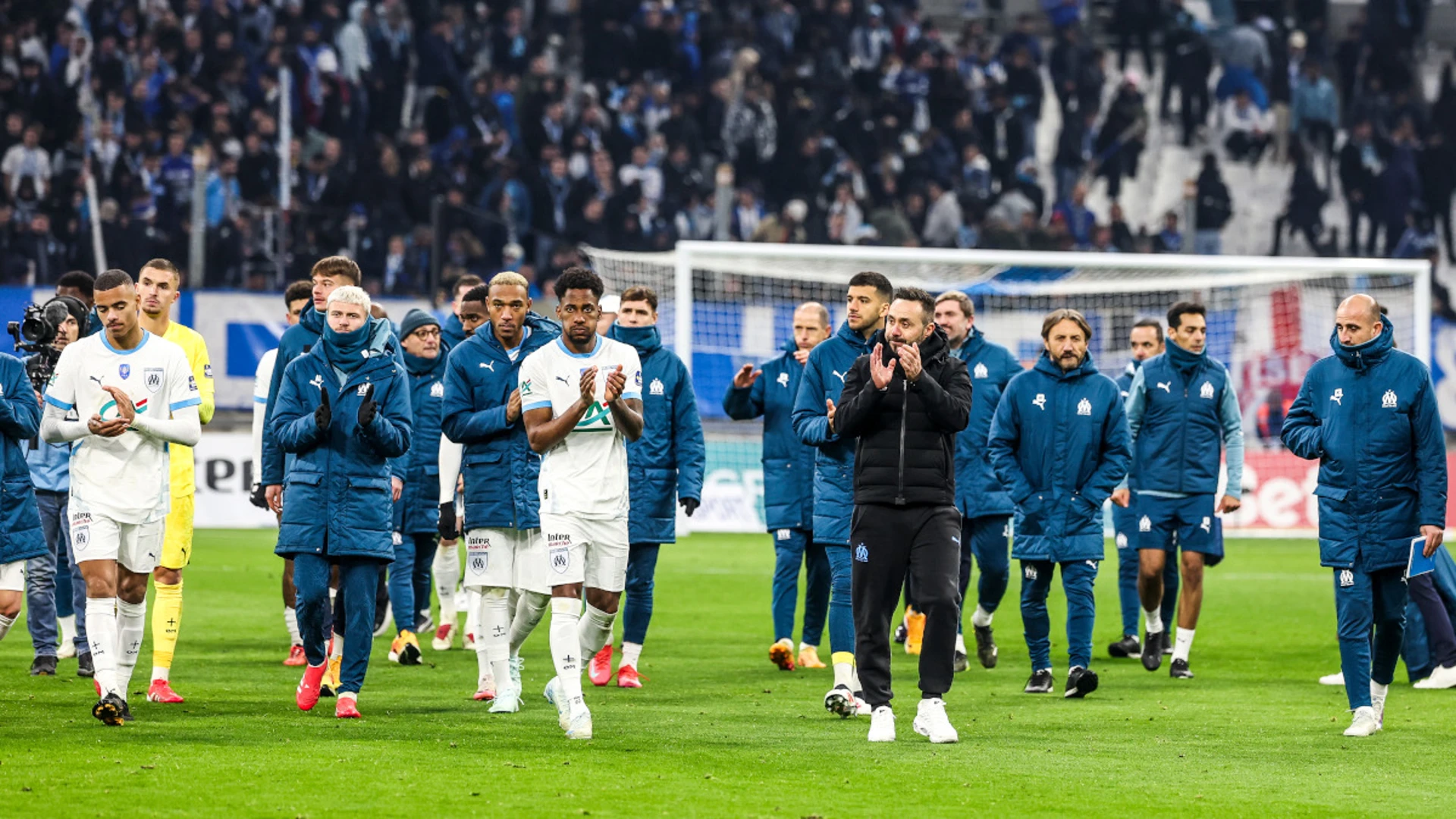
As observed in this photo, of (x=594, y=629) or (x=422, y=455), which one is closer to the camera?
(x=594, y=629)

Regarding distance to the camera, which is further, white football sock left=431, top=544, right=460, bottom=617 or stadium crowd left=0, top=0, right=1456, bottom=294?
stadium crowd left=0, top=0, right=1456, bottom=294

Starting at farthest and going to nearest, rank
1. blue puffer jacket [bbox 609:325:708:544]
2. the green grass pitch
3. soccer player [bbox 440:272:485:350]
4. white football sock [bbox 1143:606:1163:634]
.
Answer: white football sock [bbox 1143:606:1163:634], soccer player [bbox 440:272:485:350], blue puffer jacket [bbox 609:325:708:544], the green grass pitch

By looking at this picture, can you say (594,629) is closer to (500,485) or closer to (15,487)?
(500,485)

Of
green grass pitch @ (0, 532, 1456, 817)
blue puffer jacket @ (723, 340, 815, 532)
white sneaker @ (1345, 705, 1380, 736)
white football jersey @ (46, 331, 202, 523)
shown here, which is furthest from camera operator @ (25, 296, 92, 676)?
white sneaker @ (1345, 705, 1380, 736)

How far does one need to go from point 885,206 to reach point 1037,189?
249cm

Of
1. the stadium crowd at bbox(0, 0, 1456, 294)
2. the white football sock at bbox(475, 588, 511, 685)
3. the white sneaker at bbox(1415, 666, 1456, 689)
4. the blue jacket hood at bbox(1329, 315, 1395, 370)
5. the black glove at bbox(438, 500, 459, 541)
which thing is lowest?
the white sneaker at bbox(1415, 666, 1456, 689)

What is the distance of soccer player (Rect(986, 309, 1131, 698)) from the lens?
34.7 feet

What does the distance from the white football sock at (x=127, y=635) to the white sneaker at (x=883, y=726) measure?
12.2 ft

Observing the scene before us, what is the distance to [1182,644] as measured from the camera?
1195 cm

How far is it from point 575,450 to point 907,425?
1.58 meters

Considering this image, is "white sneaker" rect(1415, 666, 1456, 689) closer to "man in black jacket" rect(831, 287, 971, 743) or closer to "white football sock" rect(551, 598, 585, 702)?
"man in black jacket" rect(831, 287, 971, 743)

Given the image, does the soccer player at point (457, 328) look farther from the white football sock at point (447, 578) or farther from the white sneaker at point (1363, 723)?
the white sneaker at point (1363, 723)

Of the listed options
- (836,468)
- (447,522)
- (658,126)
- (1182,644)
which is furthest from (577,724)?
(658,126)

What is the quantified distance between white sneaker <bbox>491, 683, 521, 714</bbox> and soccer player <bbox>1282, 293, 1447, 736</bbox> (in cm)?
416
